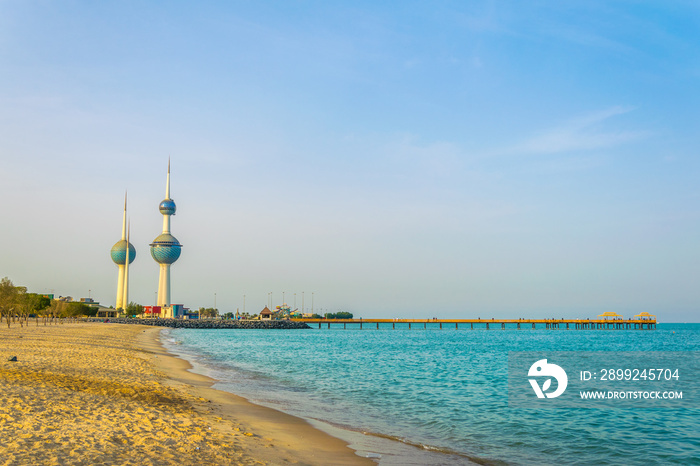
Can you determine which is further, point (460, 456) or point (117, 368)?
point (117, 368)

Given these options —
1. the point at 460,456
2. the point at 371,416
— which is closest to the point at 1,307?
the point at 371,416

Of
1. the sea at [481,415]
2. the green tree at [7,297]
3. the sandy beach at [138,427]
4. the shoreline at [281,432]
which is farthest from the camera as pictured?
the green tree at [7,297]

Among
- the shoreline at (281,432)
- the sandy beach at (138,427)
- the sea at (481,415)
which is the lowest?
the sea at (481,415)

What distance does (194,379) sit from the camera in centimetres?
2483

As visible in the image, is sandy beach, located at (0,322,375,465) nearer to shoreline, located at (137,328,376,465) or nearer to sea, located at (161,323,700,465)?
shoreline, located at (137,328,376,465)

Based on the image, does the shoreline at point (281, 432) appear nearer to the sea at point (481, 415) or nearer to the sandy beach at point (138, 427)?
the sandy beach at point (138, 427)

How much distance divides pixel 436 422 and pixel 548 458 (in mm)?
4519

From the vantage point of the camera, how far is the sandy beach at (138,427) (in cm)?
951

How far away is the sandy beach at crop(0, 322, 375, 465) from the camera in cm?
951

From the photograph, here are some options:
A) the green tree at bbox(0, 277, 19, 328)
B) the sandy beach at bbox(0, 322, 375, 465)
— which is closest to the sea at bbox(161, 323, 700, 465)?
the sandy beach at bbox(0, 322, 375, 465)

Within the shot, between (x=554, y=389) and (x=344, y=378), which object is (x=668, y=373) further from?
(x=344, y=378)

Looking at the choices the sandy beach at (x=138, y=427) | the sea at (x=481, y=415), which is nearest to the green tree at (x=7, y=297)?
the sea at (x=481, y=415)

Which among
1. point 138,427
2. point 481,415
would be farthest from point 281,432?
point 481,415

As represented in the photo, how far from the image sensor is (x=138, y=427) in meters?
11.8
